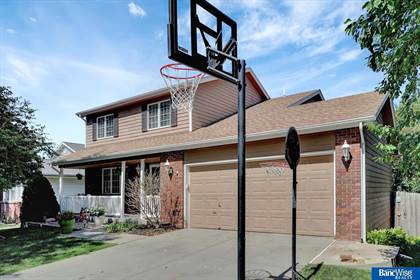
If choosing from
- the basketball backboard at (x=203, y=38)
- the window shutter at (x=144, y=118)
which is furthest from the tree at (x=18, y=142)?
the basketball backboard at (x=203, y=38)

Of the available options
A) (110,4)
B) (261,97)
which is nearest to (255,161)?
(110,4)

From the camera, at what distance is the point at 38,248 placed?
33.0 feet

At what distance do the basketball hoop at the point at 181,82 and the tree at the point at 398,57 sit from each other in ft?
17.2

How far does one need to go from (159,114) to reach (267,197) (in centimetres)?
730

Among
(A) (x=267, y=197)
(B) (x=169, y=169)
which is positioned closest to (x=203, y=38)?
(A) (x=267, y=197)

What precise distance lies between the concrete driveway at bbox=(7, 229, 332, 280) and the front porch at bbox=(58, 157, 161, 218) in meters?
3.58

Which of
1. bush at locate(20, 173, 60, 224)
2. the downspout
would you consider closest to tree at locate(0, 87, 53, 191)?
bush at locate(20, 173, 60, 224)

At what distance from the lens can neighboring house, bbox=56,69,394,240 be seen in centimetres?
897

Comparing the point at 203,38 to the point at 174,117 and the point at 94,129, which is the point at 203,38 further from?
the point at 94,129

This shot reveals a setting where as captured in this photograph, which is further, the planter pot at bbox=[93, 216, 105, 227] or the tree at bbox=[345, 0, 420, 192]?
the planter pot at bbox=[93, 216, 105, 227]

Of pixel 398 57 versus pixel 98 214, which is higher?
pixel 398 57

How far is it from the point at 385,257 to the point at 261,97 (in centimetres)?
1275

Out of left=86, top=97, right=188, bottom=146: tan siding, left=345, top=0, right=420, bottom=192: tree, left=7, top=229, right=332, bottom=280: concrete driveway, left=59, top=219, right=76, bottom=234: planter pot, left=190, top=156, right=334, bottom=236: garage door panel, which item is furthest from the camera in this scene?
left=86, top=97, right=188, bottom=146: tan siding

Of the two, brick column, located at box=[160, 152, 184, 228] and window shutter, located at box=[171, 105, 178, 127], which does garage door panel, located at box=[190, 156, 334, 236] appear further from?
window shutter, located at box=[171, 105, 178, 127]
